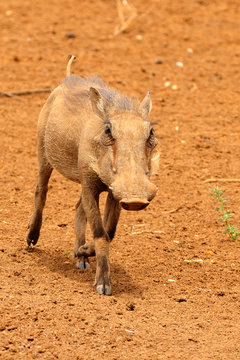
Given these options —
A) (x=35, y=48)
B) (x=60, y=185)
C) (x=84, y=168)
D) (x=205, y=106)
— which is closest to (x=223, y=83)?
(x=205, y=106)

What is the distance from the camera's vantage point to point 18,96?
A: 32.0ft

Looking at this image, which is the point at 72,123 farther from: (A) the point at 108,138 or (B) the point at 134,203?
(B) the point at 134,203

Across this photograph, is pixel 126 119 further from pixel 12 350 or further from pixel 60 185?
pixel 60 185

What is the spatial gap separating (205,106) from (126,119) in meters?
4.99

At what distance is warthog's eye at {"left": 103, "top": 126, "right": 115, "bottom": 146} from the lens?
15.7 ft

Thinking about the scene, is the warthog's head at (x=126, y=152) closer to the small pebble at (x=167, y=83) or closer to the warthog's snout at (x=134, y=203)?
the warthog's snout at (x=134, y=203)

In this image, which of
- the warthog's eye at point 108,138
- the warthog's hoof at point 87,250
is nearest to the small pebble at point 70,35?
the warthog's hoof at point 87,250

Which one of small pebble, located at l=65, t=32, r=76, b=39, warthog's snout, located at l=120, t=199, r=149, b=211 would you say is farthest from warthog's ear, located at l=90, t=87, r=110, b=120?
small pebble, located at l=65, t=32, r=76, b=39

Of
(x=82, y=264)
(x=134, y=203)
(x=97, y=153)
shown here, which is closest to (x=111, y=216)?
(x=82, y=264)

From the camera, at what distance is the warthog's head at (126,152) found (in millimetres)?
4465

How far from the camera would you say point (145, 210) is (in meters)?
7.12

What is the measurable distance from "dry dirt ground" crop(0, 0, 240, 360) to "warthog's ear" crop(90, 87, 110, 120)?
123 cm

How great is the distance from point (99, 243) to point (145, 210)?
2013mm

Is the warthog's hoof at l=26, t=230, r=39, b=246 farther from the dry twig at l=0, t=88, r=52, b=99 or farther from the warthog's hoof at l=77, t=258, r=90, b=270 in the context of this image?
the dry twig at l=0, t=88, r=52, b=99
